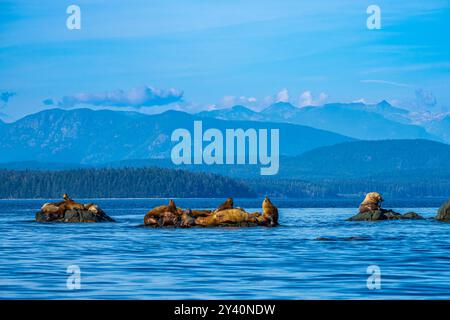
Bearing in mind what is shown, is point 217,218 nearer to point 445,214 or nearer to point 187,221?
point 187,221

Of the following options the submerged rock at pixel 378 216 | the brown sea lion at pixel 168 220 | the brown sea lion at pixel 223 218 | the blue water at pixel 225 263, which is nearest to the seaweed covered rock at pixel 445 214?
the submerged rock at pixel 378 216

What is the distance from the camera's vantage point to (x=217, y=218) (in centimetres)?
9694

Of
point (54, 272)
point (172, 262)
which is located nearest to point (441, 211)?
point (172, 262)

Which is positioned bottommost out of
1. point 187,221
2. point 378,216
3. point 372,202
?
point 187,221

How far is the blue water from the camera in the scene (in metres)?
38.8

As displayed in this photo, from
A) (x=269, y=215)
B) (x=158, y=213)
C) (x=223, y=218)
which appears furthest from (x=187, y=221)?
(x=269, y=215)

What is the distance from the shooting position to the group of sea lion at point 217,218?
316ft

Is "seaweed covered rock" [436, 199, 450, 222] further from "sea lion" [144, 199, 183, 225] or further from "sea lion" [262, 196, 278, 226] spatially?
"sea lion" [144, 199, 183, 225]

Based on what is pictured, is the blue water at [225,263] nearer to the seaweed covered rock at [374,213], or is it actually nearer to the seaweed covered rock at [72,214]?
the seaweed covered rock at [374,213]

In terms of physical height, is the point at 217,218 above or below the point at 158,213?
below

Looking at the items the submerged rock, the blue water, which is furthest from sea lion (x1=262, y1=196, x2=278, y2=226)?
the submerged rock

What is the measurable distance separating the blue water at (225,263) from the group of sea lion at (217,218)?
697cm

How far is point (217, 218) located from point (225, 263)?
44.0 metres
